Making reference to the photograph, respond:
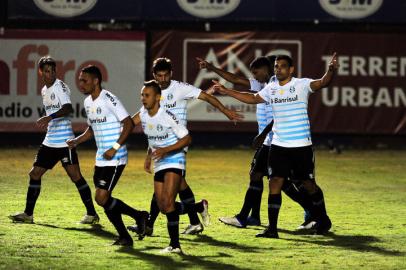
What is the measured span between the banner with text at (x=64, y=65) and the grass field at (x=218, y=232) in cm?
465

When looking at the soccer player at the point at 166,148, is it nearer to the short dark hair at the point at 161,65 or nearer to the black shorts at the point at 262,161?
the short dark hair at the point at 161,65

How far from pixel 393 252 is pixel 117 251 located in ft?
9.58

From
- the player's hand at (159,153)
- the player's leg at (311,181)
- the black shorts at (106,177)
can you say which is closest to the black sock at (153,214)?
the black shorts at (106,177)

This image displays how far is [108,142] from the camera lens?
37.2 ft

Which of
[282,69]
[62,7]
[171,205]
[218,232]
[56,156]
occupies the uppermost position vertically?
[62,7]

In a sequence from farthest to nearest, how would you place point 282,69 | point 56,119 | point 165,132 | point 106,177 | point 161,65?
point 56,119 < point 282,69 < point 161,65 < point 106,177 < point 165,132

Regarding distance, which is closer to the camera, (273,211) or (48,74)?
(273,211)

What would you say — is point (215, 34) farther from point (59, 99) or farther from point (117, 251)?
point (117, 251)

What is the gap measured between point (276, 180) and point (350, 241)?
1.11m

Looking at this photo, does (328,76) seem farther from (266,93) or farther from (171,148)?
(171,148)

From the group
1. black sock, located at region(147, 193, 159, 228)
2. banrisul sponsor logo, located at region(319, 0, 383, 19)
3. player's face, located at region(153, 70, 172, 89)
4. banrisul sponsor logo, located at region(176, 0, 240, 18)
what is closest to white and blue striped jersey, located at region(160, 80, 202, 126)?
player's face, located at region(153, 70, 172, 89)

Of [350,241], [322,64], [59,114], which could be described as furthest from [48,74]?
[322,64]

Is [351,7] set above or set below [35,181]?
above

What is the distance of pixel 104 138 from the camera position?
1135cm
